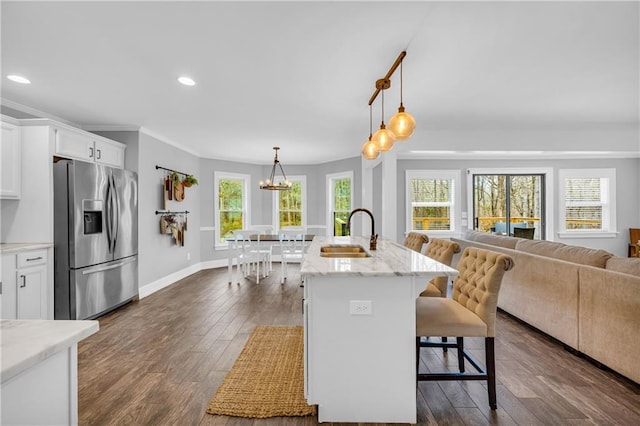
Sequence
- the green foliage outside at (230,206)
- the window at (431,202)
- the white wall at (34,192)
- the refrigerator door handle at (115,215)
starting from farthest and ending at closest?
the green foliage outside at (230,206) < the window at (431,202) < the refrigerator door handle at (115,215) < the white wall at (34,192)

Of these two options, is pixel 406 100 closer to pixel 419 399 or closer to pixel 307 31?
pixel 307 31

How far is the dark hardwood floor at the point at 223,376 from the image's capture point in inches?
73.0

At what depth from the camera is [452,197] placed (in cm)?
662

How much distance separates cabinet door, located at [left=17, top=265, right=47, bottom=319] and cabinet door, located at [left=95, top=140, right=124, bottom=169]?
1493 millimetres

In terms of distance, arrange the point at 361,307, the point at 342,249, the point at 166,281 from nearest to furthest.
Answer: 1. the point at 361,307
2. the point at 342,249
3. the point at 166,281

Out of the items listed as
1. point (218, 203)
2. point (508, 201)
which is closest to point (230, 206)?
point (218, 203)

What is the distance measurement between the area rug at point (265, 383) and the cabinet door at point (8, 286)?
7.04 ft

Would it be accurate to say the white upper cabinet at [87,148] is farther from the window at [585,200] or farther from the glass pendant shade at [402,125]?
the window at [585,200]

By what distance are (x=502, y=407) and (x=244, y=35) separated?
A: 2.95m

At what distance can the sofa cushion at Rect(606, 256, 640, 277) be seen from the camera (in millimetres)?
2236

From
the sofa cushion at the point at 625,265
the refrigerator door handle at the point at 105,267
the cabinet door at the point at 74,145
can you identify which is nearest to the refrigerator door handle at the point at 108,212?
the refrigerator door handle at the point at 105,267

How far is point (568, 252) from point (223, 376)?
3165 mm

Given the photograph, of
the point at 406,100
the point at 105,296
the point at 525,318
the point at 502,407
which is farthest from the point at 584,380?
the point at 105,296

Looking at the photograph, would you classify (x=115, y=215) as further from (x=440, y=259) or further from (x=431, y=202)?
(x=431, y=202)
